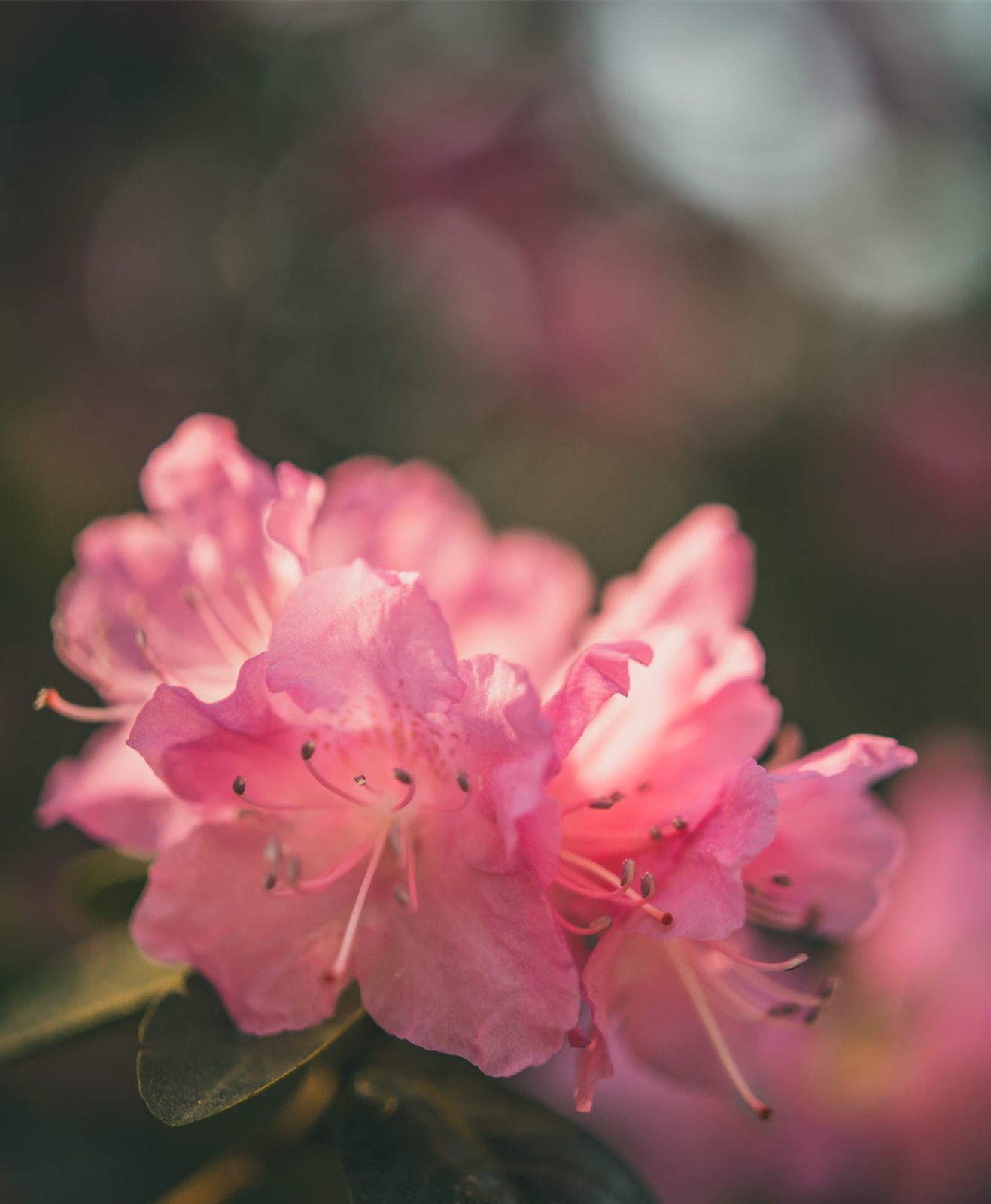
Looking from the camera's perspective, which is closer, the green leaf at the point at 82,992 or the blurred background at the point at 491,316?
the green leaf at the point at 82,992

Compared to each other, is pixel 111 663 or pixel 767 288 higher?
pixel 767 288

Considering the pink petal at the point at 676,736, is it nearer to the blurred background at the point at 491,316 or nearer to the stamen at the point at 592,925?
the stamen at the point at 592,925

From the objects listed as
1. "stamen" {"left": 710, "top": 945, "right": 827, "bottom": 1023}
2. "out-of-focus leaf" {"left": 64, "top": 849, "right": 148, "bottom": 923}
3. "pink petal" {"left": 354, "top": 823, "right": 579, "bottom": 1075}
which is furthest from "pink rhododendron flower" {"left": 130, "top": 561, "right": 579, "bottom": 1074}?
"out-of-focus leaf" {"left": 64, "top": 849, "right": 148, "bottom": 923}

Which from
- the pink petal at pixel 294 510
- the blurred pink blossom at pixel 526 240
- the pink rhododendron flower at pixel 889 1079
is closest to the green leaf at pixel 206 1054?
the pink petal at pixel 294 510

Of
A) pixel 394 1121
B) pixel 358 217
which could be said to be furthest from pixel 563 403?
pixel 394 1121

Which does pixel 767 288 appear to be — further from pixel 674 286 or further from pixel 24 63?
pixel 24 63

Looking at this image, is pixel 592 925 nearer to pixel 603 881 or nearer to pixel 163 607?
pixel 603 881
